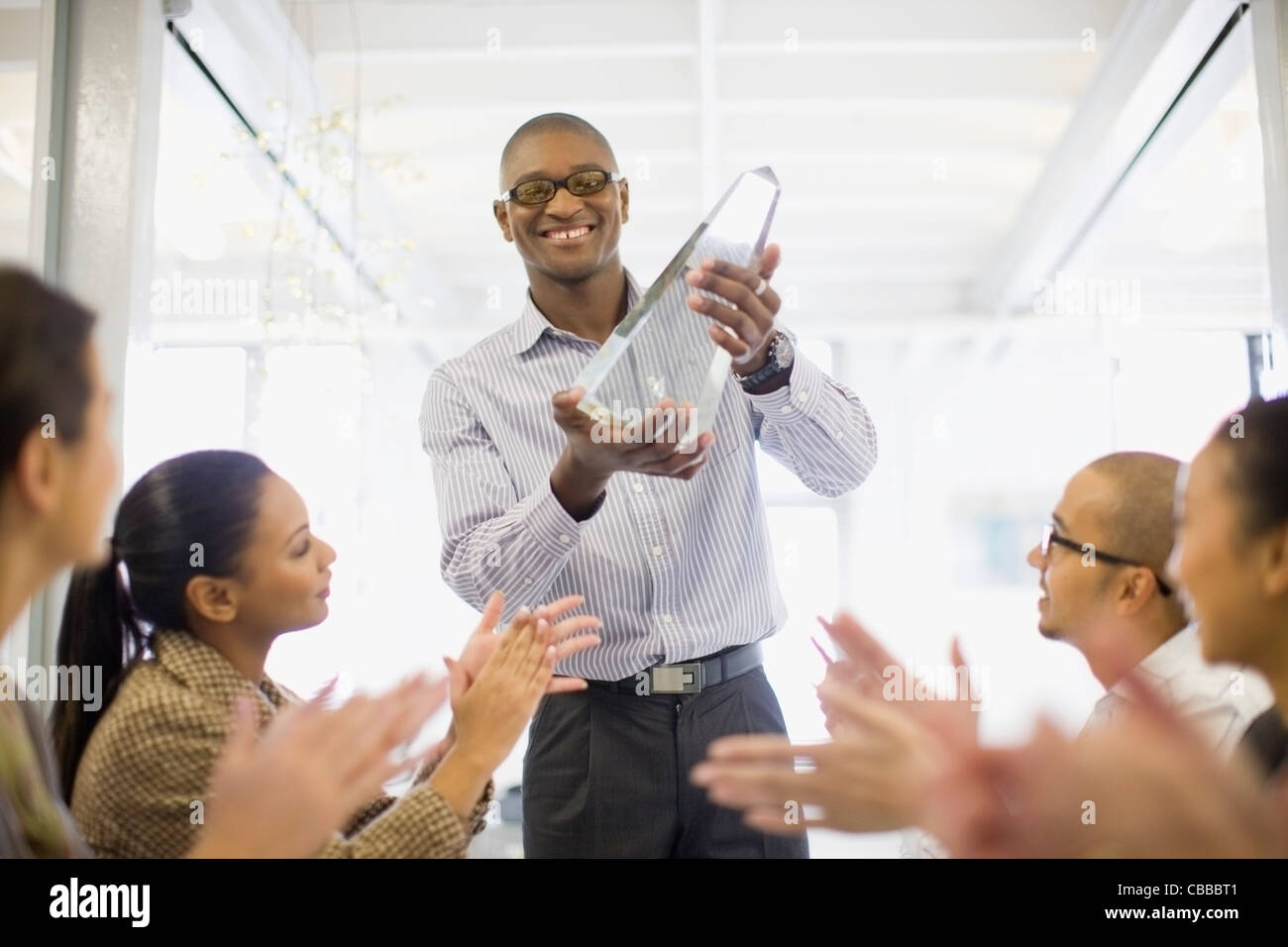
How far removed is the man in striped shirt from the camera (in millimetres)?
1523

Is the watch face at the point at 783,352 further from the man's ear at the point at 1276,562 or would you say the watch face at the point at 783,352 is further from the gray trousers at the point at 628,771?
the man's ear at the point at 1276,562

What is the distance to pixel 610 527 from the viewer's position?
1.63 m

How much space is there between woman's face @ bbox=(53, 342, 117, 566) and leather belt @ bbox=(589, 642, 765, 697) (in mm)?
856

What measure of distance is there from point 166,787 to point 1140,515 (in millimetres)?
1123

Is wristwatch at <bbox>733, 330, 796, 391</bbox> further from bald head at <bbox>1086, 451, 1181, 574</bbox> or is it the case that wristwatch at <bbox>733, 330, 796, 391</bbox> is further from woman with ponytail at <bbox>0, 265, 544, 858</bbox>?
woman with ponytail at <bbox>0, 265, 544, 858</bbox>

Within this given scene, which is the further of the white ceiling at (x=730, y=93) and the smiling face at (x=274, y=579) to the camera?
the white ceiling at (x=730, y=93)

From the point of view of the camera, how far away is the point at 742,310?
1284mm

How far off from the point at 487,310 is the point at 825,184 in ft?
8.74

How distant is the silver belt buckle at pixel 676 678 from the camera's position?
1.57m

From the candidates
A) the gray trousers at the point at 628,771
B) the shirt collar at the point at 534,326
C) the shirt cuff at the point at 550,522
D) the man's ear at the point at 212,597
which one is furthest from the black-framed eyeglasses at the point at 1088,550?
→ the man's ear at the point at 212,597

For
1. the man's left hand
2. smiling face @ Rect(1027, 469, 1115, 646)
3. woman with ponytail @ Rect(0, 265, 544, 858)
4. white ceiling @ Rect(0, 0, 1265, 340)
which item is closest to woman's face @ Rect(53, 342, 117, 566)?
woman with ponytail @ Rect(0, 265, 544, 858)

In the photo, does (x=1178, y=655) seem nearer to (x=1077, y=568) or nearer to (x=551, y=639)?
(x=1077, y=568)
